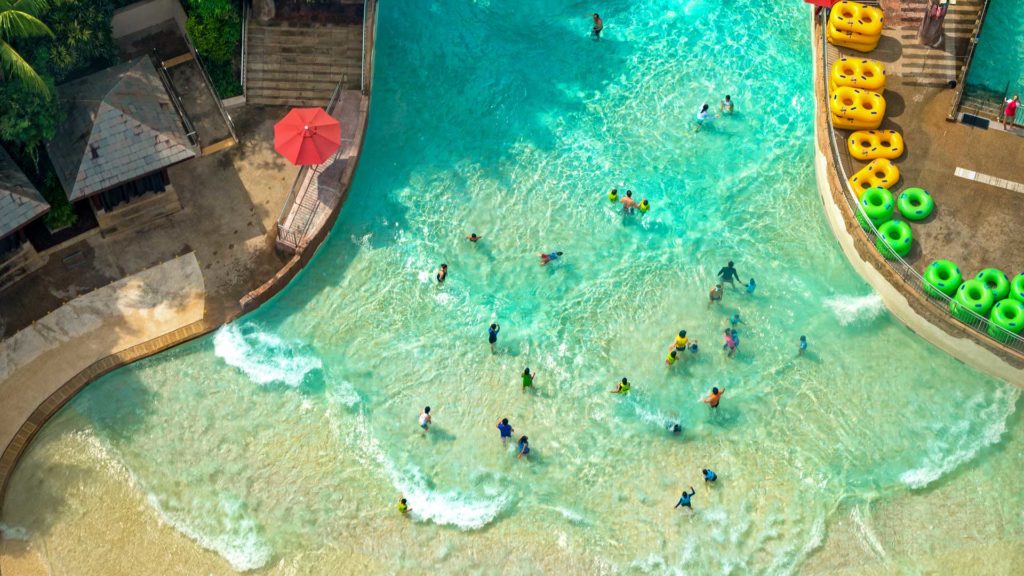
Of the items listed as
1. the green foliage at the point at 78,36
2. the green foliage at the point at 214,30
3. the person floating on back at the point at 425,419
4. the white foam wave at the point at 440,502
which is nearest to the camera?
the white foam wave at the point at 440,502

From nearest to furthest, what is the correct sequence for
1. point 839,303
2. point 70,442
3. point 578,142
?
point 70,442, point 839,303, point 578,142

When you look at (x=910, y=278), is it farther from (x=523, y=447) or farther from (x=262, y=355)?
(x=262, y=355)

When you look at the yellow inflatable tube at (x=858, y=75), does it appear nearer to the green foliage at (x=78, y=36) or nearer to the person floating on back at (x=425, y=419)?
the person floating on back at (x=425, y=419)

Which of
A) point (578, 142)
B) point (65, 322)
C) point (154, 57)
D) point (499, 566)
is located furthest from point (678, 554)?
point (154, 57)

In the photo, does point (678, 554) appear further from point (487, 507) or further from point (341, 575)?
point (341, 575)

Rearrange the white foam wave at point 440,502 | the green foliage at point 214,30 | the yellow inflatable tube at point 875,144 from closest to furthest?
1. the white foam wave at point 440,502
2. the yellow inflatable tube at point 875,144
3. the green foliage at point 214,30

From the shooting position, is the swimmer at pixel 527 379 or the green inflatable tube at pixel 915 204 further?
the green inflatable tube at pixel 915 204

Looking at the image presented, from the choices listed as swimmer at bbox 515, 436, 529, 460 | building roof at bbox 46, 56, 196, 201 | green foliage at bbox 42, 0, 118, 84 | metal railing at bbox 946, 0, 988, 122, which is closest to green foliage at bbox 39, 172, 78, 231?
building roof at bbox 46, 56, 196, 201

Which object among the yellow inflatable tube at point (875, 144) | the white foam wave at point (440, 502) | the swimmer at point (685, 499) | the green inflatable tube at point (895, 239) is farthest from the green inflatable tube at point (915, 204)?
the white foam wave at point (440, 502)
